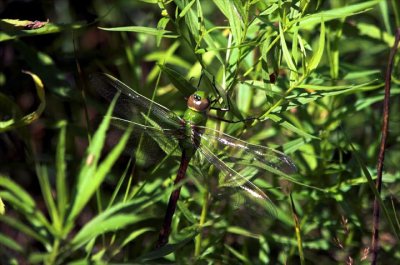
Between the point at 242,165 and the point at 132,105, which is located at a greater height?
the point at 132,105

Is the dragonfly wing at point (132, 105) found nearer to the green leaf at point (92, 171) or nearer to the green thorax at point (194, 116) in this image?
the green thorax at point (194, 116)

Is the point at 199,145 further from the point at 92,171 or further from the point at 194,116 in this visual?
the point at 92,171

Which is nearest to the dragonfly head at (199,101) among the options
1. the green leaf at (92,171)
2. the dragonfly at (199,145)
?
the dragonfly at (199,145)

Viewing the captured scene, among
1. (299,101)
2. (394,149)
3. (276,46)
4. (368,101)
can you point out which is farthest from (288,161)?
(394,149)

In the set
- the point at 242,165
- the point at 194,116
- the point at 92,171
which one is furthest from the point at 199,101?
the point at 92,171

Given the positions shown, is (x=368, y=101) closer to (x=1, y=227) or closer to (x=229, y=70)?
(x=229, y=70)

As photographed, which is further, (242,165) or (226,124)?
(226,124)
